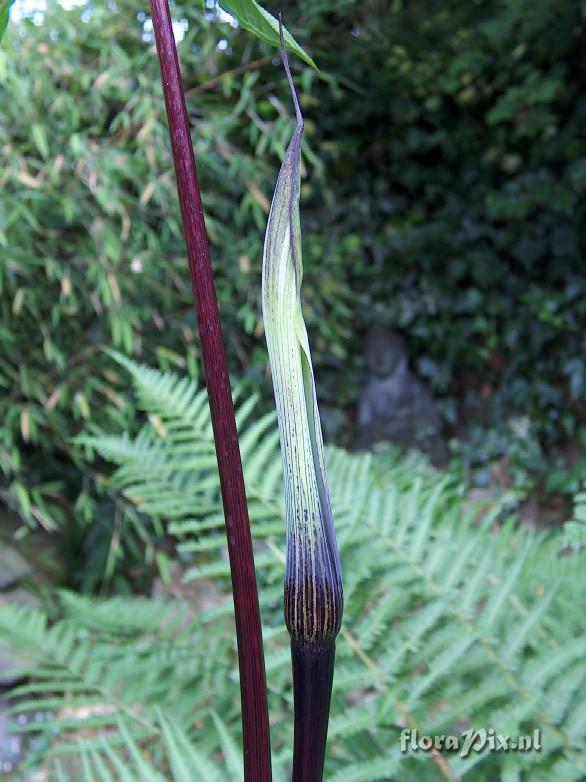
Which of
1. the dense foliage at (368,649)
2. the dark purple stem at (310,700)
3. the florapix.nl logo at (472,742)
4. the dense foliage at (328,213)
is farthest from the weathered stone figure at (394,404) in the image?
the dark purple stem at (310,700)

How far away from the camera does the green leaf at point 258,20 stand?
1.02 feet

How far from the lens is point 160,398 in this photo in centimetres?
107

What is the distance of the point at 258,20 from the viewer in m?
0.32

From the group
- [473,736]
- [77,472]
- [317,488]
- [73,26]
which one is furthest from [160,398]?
[73,26]

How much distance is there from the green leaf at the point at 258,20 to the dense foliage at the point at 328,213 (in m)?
1.44

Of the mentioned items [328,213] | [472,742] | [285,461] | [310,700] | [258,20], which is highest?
[328,213]

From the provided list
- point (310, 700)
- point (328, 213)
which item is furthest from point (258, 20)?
point (328, 213)

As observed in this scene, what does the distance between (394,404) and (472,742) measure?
2.02m

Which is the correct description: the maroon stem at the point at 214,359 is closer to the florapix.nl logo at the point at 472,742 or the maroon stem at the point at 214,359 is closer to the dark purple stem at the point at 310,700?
the dark purple stem at the point at 310,700

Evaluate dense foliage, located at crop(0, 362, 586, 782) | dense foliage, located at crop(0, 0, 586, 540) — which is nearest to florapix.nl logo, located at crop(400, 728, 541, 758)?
dense foliage, located at crop(0, 362, 586, 782)

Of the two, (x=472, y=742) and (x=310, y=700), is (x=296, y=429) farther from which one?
(x=472, y=742)

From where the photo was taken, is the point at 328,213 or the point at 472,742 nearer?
the point at 472,742

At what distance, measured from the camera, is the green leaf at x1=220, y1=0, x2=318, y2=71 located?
0.31 metres

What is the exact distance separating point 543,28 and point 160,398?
179 centimetres
